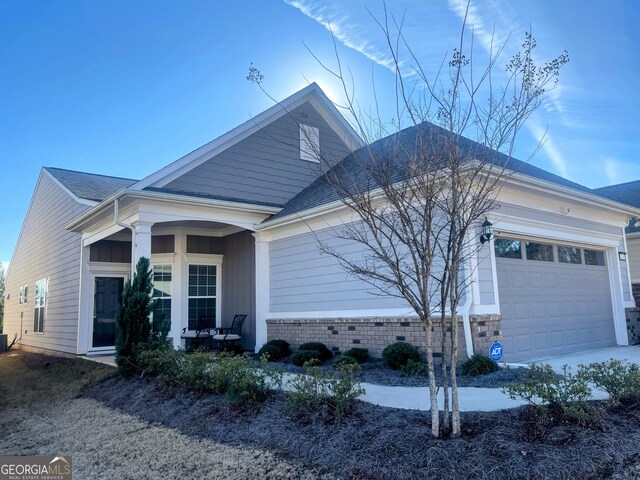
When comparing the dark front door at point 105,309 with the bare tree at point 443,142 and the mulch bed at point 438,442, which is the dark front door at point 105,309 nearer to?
the mulch bed at point 438,442

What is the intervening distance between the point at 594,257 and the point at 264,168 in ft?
26.6

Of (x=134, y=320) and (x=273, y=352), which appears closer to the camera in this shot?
(x=134, y=320)

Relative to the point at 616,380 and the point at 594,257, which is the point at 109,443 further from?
the point at 594,257

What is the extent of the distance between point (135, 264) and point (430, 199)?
7026mm

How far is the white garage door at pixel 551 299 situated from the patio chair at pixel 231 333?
6181 mm

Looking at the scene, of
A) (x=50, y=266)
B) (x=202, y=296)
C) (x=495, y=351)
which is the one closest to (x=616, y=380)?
(x=495, y=351)

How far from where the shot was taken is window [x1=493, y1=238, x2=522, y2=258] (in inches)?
328

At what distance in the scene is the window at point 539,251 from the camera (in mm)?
9062

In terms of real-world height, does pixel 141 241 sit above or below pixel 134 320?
above

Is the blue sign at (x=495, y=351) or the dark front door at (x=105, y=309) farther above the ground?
the dark front door at (x=105, y=309)

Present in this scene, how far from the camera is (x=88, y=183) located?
1503cm

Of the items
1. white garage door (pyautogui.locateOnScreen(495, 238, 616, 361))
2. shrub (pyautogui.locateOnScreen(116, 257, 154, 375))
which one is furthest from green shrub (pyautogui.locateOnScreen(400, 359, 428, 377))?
shrub (pyautogui.locateOnScreen(116, 257, 154, 375))

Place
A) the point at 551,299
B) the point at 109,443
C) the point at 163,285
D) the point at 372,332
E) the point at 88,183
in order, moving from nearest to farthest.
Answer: the point at 109,443
the point at 372,332
the point at 551,299
the point at 163,285
the point at 88,183

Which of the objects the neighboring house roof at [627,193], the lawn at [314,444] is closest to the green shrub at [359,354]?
the lawn at [314,444]
